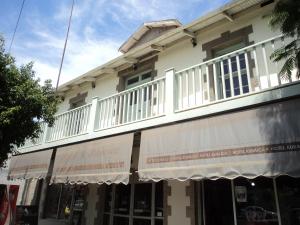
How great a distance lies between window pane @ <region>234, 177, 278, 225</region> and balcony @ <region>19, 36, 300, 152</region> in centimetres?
200

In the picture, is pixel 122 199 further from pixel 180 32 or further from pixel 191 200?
pixel 180 32

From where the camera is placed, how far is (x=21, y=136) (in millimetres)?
8922

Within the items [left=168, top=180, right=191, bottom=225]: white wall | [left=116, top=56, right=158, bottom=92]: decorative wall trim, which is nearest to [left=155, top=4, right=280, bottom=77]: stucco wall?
[left=116, top=56, right=158, bottom=92]: decorative wall trim

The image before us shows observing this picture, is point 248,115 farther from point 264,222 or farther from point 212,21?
point 212,21

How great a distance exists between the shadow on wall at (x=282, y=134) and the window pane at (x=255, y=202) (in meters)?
1.88

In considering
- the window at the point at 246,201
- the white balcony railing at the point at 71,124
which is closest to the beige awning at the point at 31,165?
the white balcony railing at the point at 71,124

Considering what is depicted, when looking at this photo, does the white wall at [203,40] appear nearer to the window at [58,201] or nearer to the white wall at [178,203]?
the white wall at [178,203]

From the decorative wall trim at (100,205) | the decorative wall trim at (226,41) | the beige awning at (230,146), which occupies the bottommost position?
the decorative wall trim at (100,205)

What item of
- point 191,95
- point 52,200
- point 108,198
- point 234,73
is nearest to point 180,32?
point 191,95

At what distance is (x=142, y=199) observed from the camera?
9.02m

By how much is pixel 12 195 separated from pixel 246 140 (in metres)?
6.74

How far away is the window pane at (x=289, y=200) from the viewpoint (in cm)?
587

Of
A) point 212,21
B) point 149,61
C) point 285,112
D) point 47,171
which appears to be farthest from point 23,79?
point 285,112

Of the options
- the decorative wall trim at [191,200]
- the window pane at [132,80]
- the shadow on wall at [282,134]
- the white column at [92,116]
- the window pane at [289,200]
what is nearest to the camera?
the shadow on wall at [282,134]
